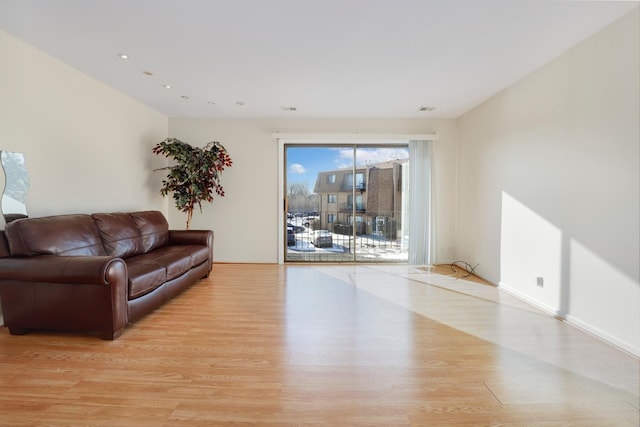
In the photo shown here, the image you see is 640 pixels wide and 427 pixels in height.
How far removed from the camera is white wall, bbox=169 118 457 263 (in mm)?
4809

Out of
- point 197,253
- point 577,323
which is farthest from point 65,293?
point 577,323

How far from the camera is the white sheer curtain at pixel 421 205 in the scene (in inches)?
188

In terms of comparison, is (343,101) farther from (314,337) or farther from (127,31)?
(314,337)

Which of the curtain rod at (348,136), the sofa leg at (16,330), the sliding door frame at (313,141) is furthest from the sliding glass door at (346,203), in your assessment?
the sofa leg at (16,330)

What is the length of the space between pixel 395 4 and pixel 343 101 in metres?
1.96

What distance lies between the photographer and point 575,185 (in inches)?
101

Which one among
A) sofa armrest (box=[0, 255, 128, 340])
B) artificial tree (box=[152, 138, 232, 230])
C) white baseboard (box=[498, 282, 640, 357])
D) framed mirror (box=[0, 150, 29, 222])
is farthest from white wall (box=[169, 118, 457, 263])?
sofa armrest (box=[0, 255, 128, 340])

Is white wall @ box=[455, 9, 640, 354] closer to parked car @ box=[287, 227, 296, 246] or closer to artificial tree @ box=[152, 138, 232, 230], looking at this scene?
parked car @ box=[287, 227, 296, 246]

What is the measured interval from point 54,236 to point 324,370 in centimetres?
257

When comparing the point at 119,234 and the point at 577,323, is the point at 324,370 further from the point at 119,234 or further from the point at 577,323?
the point at 119,234

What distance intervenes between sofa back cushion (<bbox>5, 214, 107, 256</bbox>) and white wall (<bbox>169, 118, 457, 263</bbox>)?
2038 mm

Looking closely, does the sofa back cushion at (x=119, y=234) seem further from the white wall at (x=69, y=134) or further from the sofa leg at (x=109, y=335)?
the sofa leg at (x=109, y=335)

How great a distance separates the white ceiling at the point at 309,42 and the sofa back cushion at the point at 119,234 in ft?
5.34

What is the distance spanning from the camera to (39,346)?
2145mm
